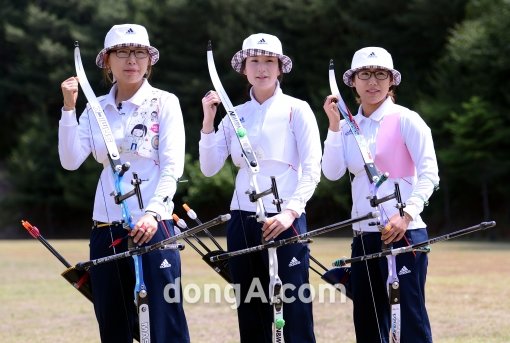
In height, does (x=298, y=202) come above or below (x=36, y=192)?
below

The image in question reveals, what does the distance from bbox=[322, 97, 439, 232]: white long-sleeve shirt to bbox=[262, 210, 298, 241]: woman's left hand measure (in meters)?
0.70

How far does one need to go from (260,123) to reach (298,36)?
5048 centimetres

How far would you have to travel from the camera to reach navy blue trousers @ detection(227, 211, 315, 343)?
7.52 meters

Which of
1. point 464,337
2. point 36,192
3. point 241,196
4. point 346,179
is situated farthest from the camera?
point 36,192

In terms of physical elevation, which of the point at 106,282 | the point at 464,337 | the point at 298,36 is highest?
the point at 298,36

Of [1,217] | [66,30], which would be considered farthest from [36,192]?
[66,30]

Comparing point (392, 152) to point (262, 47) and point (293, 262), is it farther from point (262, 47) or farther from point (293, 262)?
point (262, 47)

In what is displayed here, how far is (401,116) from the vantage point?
25.4 ft

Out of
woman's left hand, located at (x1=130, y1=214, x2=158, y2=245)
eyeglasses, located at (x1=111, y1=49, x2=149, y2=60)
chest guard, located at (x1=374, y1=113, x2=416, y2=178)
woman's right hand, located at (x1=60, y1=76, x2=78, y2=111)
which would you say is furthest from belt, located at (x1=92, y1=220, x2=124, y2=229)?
chest guard, located at (x1=374, y1=113, x2=416, y2=178)

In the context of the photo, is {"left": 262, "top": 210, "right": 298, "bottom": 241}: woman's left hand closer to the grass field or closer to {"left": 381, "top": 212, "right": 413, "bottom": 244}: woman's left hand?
{"left": 381, "top": 212, "right": 413, "bottom": 244}: woman's left hand

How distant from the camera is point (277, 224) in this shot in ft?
23.8

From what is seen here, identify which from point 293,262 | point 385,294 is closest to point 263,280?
point 293,262

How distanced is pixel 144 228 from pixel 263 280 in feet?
3.97

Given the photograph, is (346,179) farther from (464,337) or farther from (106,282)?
(106,282)
